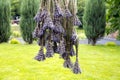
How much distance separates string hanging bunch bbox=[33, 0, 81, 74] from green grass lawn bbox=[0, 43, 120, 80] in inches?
228

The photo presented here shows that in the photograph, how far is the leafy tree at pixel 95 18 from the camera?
15523mm

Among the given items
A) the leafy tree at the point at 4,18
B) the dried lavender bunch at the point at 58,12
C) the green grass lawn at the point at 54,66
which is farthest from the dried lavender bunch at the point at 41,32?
the leafy tree at the point at 4,18

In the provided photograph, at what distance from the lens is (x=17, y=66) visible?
1038 cm

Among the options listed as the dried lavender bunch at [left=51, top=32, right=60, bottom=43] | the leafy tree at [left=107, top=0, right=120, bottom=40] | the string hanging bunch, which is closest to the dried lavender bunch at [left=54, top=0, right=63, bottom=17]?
the string hanging bunch

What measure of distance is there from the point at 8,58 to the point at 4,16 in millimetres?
4823

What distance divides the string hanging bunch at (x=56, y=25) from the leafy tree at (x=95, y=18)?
14.1 metres

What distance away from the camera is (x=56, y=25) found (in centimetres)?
149

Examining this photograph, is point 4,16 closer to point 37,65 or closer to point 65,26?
point 37,65

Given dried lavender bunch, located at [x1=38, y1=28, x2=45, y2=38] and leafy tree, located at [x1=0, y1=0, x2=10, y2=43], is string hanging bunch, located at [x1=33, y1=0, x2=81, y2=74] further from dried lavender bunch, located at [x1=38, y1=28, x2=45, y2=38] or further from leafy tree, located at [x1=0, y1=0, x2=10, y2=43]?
leafy tree, located at [x1=0, y1=0, x2=10, y2=43]

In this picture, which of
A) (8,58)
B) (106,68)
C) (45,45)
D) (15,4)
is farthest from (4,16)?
A: (15,4)

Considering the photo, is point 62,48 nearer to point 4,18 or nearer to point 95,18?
point 95,18

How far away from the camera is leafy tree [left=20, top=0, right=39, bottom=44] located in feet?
51.0

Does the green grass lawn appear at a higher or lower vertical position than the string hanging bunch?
lower

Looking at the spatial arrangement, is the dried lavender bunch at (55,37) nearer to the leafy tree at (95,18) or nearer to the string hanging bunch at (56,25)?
the string hanging bunch at (56,25)
